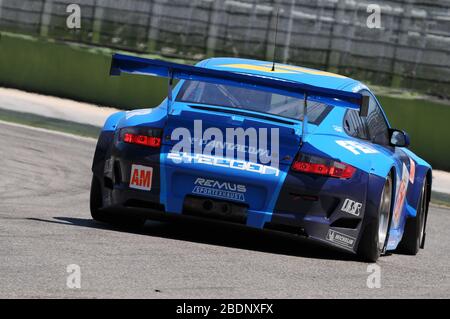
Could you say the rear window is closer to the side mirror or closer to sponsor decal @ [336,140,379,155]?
sponsor decal @ [336,140,379,155]

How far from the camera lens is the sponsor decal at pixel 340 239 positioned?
810 centimetres

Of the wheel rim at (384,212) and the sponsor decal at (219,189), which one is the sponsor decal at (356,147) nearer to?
the wheel rim at (384,212)

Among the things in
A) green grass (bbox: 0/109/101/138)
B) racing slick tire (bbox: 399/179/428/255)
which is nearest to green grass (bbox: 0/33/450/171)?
green grass (bbox: 0/109/101/138)

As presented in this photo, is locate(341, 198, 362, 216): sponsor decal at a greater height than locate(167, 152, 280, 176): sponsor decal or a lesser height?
lesser

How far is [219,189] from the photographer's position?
8.04 meters

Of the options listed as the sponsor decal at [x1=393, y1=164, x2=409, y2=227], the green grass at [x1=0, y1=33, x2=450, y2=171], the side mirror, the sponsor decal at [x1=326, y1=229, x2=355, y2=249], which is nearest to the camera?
the sponsor decal at [x1=326, y1=229, x2=355, y2=249]

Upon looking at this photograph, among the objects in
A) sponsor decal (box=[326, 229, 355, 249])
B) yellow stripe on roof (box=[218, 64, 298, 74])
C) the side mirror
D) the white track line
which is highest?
yellow stripe on roof (box=[218, 64, 298, 74])

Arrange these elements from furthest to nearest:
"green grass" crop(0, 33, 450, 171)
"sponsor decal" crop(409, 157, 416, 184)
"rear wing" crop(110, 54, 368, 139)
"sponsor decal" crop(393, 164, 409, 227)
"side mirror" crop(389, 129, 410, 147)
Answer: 1. "green grass" crop(0, 33, 450, 171)
2. "sponsor decal" crop(409, 157, 416, 184)
3. "side mirror" crop(389, 129, 410, 147)
4. "sponsor decal" crop(393, 164, 409, 227)
5. "rear wing" crop(110, 54, 368, 139)

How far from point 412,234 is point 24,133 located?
7653 mm

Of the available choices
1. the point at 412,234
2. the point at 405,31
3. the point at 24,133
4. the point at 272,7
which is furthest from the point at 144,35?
the point at 412,234

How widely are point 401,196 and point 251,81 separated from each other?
181cm

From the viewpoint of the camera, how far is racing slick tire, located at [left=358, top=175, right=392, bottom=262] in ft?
27.0

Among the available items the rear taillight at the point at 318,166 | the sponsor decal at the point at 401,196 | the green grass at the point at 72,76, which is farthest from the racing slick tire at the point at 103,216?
the green grass at the point at 72,76

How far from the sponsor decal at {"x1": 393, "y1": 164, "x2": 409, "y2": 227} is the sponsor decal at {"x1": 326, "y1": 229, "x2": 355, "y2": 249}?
87 cm
